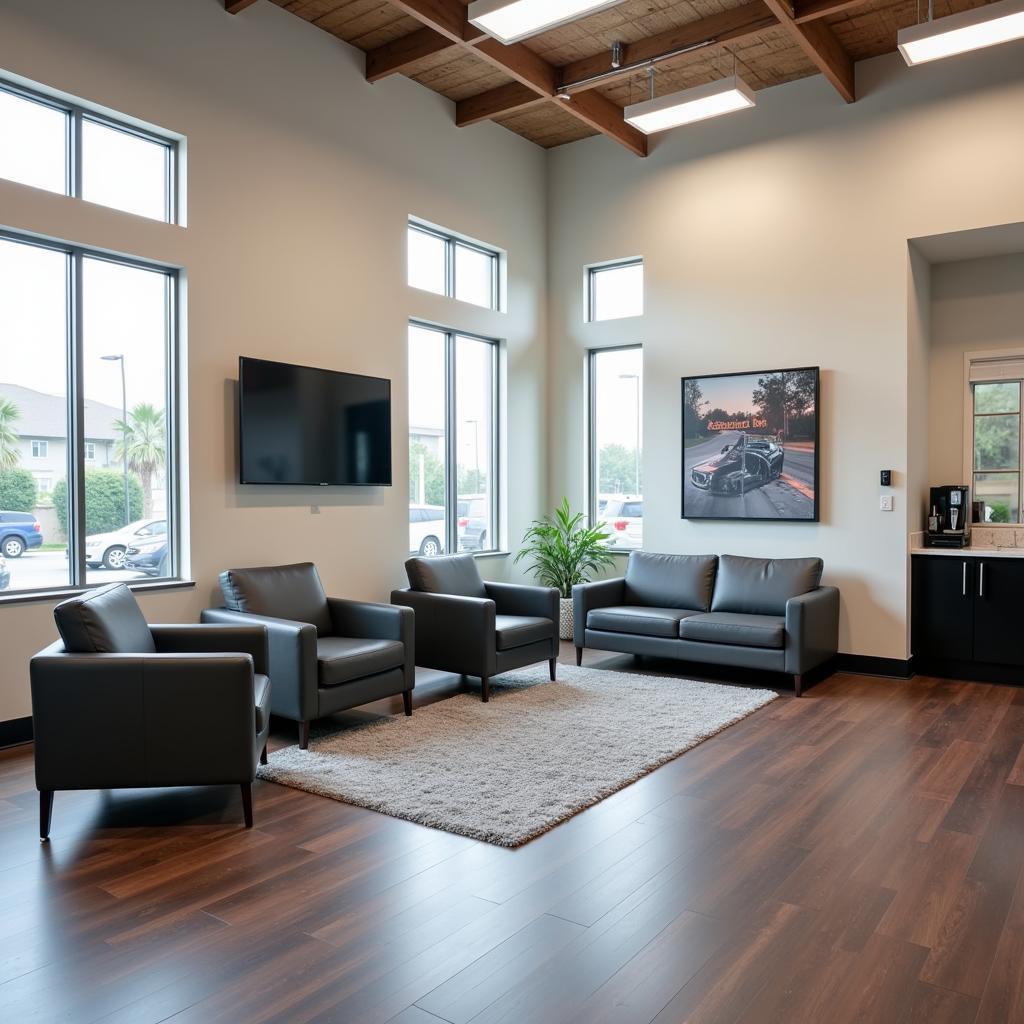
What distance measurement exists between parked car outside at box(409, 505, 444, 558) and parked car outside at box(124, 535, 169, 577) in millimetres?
1917

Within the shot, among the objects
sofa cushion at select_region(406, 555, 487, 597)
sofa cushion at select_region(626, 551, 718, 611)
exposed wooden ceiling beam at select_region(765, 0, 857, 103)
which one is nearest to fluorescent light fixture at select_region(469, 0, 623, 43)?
exposed wooden ceiling beam at select_region(765, 0, 857, 103)

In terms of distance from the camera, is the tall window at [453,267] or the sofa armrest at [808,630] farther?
A: the tall window at [453,267]

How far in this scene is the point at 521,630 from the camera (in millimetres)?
5289

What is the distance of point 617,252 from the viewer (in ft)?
23.1

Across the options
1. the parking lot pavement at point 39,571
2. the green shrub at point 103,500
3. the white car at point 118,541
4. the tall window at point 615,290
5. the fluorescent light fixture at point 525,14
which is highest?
the fluorescent light fixture at point 525,14

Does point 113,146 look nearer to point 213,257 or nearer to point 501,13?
point 213,257

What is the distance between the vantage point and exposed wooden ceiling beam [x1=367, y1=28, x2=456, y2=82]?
538 cm

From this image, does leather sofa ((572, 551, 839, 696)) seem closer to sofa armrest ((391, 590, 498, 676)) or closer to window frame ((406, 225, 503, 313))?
sofa armrest ((391, 590, 498, 676))

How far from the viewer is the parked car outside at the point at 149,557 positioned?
456 centimetres

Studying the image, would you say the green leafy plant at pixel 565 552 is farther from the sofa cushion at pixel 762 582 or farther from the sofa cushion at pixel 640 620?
the sofa cushion at pixel 762 582

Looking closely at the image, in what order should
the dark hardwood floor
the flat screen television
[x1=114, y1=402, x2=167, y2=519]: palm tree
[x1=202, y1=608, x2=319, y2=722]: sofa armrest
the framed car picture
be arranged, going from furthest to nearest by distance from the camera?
the framed car picture, the flat screen television, [x1=114, y1=402, x2=167, y2=519]: palm tree, [x1=202, y1=608, x2=319, y2=722]: sofa armrest, the dark hardwood floor

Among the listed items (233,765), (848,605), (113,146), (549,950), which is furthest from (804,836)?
(113,146)

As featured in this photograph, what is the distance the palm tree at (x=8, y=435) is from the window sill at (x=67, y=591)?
62 centimetres

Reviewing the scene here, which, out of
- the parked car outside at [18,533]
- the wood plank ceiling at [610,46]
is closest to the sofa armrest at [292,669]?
the parked car outside at [18,533]
